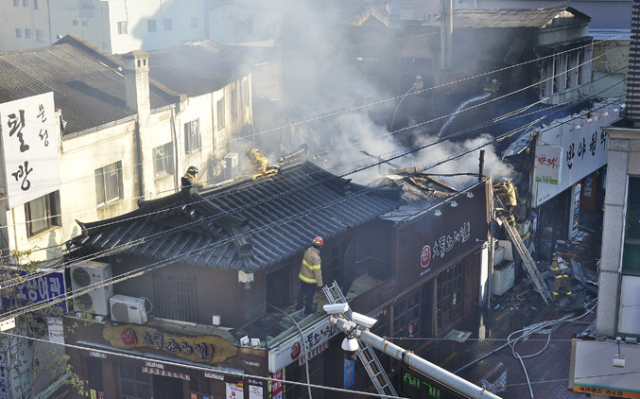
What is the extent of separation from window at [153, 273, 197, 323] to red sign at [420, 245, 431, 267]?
6995 millimetres

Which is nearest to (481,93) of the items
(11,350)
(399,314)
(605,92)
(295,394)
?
(605,92)

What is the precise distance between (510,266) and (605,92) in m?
16.2

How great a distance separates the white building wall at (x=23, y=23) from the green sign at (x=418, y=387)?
4357 centimetres

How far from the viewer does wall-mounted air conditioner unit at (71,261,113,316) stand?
14.2 meters

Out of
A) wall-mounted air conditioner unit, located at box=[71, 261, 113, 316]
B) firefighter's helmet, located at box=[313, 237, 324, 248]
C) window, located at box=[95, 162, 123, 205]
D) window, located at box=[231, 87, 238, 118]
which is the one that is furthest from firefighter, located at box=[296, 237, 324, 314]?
window, located at box=[231, 87, 238, 118]

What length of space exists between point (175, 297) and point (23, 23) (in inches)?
1595

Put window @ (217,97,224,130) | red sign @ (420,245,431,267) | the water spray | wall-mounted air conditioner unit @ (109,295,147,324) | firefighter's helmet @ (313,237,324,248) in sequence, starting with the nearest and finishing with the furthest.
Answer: wall-mounted air conditioner unit @ (109,295,147,324), firefighter's helmet @ (313,237,324,248), red sign @ (420,245,431,267), the water spray, window @ (217,97,224,130)

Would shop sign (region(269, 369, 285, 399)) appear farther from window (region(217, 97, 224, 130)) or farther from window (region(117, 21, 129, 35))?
window (region(117, 21, 129, 35))

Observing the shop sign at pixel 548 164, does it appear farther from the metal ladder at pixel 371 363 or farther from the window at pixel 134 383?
the window at pixel 134 383

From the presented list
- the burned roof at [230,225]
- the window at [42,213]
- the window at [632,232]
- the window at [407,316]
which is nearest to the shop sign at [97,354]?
the burned roof at [230,225]

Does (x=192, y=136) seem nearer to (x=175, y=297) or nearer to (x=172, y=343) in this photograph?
(x=175, y=297)

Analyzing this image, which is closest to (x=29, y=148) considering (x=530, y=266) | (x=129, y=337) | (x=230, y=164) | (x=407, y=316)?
(x=129, y=337)

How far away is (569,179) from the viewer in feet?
86.3

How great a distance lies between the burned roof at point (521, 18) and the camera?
30109 millimetres
